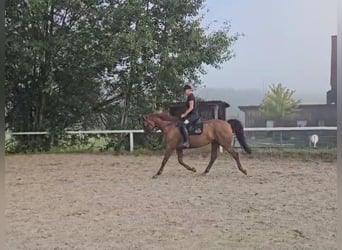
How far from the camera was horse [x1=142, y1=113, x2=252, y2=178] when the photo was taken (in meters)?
4.08

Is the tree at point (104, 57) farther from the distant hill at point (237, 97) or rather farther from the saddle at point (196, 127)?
the saddle at point (196, 127)

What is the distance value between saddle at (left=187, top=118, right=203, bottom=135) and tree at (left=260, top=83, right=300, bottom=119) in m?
0.78

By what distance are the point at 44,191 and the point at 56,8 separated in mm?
3255

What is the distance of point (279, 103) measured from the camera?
15.7 feet

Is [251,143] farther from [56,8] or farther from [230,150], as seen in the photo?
[56,8]

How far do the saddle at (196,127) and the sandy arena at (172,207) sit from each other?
1.26 feet

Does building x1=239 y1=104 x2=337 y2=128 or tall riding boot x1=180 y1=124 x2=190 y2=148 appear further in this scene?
building x1=239 y1=104 x2=337 y2=128

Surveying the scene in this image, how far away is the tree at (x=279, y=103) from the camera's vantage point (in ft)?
13.9

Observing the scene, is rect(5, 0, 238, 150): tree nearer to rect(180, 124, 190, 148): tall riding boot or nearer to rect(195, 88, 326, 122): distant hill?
rect(195, 88, 326, 122): distant hill

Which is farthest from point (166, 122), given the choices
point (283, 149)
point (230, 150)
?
point (283, 149)

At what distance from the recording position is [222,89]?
15.3 ft

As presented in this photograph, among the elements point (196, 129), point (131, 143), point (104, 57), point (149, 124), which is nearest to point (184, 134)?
point (196, 129)

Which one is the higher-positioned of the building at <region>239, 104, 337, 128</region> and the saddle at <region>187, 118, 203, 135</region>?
the building at <region>239, 104, 337, 128</region>

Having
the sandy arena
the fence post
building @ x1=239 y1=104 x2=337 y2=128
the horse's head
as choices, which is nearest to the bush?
the sandy arena
